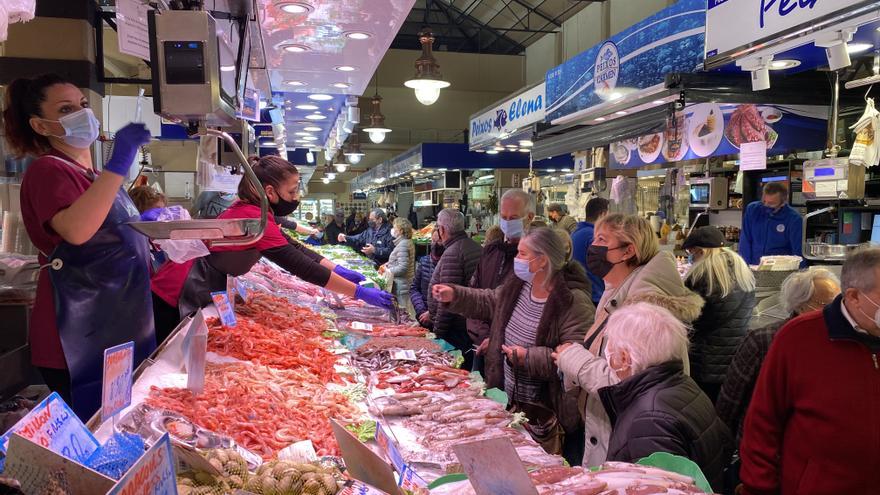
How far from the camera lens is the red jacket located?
2.35 meters

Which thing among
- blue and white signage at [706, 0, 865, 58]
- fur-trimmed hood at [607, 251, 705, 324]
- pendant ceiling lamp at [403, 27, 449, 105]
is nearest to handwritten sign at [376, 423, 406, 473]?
fur-trimmed hood at [607, 251, 705, 324]

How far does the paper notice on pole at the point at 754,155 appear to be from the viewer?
7328 mm

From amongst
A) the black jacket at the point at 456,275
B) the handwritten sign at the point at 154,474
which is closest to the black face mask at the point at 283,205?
the black jacket at the point at 456,275

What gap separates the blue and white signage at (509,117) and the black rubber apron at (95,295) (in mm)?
7727

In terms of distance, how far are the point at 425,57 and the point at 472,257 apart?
313cm

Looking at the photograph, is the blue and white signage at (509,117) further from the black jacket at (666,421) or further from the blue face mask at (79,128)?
the blue face mask at (79,128)

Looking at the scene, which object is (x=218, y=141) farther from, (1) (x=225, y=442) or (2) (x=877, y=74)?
(2) (x=877, y=74)

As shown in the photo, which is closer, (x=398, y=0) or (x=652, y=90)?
(x=398, y=0)

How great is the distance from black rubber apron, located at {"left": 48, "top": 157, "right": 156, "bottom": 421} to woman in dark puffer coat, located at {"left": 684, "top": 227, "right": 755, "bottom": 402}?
362cm

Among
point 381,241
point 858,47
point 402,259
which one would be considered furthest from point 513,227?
point 381,241

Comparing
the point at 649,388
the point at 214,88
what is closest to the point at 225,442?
the point at 214,88

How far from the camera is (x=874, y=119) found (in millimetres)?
6039

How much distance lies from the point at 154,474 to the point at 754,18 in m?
5.06

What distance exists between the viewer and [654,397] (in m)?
2.46
